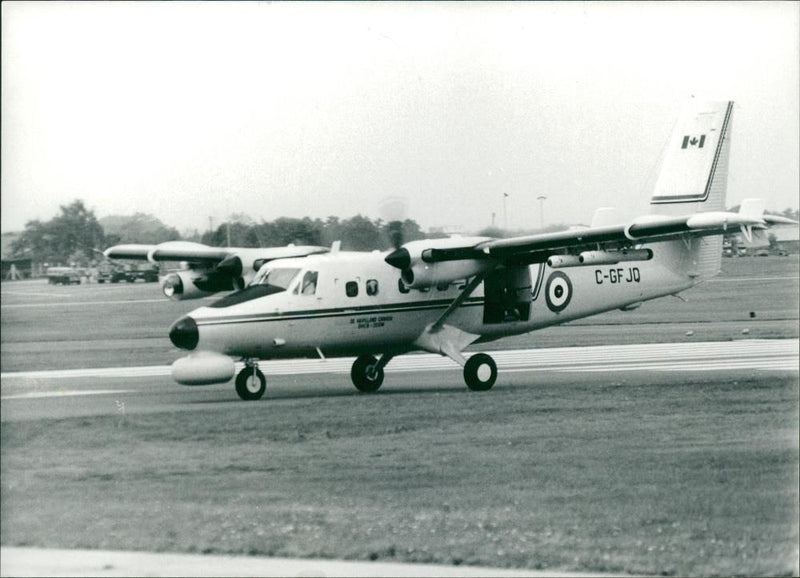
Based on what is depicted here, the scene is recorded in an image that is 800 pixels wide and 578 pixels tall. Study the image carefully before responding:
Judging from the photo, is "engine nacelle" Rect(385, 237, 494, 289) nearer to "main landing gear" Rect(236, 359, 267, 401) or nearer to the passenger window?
the passenger window

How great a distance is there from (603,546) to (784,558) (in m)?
1.51

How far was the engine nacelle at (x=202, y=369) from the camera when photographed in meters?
16.0

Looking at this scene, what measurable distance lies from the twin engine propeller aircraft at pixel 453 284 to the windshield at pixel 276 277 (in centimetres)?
2

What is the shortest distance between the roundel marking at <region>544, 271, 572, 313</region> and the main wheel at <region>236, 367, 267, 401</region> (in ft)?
16.8

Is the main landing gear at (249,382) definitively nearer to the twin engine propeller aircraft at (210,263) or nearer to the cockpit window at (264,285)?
the cockpit window at (264,285)

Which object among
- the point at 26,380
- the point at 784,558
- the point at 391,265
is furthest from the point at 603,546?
the point at 26,380

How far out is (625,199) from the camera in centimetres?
1753

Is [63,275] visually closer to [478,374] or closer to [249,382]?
[249,382]

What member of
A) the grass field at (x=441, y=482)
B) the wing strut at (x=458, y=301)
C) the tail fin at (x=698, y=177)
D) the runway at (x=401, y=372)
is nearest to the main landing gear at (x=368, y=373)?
the runway at (x=401, y=372)

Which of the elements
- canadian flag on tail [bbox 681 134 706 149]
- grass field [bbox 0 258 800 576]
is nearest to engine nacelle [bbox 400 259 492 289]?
grass field [bbox 0 258 800 576]

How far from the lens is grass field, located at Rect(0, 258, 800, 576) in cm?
984

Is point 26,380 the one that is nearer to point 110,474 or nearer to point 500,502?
point 110,474

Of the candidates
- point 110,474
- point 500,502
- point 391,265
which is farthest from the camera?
point 391,265

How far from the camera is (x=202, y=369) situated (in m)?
16.0
